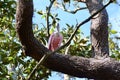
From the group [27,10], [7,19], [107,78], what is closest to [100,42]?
[107,78]

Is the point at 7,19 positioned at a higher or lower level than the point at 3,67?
higher

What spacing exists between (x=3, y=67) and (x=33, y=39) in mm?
1168

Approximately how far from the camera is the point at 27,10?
276cm

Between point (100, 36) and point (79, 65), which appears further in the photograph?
point (100, 36)

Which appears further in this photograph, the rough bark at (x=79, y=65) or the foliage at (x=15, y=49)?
the foliage at (x=15, y=49)

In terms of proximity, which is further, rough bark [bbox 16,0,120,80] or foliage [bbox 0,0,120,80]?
foliage [bbox 0,0,120,80]

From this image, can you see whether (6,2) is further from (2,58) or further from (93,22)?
(93,22)

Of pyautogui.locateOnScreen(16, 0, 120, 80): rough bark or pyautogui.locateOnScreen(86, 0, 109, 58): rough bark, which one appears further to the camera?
pyautogui.locateOnScreen(86, 0, 109, 58): rough bark

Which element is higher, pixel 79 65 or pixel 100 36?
pixel 100 36

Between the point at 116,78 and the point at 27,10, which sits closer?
the point at 27,10

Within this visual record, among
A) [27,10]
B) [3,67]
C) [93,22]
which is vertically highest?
[27,10]

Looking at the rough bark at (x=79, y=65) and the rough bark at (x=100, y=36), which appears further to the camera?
the rough bark at (x=100, y=36)

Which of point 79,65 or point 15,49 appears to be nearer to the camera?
→ point 79,65

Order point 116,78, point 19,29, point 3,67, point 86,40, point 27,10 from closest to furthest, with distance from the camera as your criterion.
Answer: point 27,10, point 19,29, point 116,78, point 3,67, point 86,40
